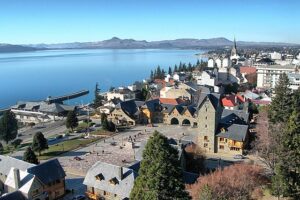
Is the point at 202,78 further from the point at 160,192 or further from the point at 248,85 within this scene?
the point at 160,192

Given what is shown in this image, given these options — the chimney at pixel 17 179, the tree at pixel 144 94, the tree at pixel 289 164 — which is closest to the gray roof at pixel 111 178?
the chimney at pixel 17 179

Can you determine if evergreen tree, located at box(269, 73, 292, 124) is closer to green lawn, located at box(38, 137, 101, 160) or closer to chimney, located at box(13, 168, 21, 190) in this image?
green lawn, located at box(38, 137, 101, 160)

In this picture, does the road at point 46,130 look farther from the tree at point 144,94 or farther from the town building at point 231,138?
the town building at point 231,138

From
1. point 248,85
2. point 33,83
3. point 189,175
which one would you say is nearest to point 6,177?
point 189,175

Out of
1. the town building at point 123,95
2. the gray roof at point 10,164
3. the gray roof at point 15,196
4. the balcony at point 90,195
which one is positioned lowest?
the balcony at point 90,195

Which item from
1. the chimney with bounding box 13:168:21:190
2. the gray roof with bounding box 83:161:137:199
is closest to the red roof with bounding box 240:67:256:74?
the gray roof with bounding box 83:161:137:199

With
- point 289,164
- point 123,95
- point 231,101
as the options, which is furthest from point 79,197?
point 123,95
